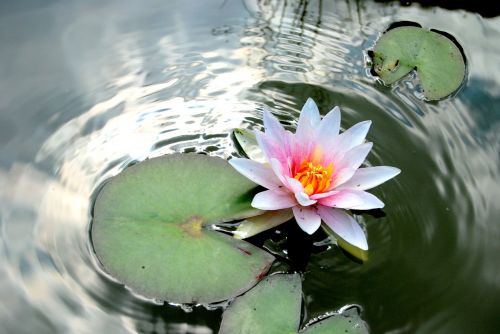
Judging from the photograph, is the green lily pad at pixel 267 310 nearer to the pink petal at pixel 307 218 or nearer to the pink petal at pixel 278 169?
the pink petal at pixel 307 218

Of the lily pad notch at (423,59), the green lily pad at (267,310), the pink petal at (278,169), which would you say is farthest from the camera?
the lily pad notch at (423,59)

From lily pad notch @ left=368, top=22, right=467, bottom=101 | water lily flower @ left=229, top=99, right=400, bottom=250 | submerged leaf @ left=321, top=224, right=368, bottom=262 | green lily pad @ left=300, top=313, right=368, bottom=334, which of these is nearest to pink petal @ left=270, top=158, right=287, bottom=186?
water lily flower @ left=229, top=99, right=400, bottom=250

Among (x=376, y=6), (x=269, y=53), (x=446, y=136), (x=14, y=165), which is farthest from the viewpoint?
(x=376, y=6)

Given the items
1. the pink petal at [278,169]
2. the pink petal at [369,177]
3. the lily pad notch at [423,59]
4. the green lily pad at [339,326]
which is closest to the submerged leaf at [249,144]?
the pink petal at [278,169]

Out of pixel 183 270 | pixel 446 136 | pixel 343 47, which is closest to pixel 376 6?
pixel 343 47

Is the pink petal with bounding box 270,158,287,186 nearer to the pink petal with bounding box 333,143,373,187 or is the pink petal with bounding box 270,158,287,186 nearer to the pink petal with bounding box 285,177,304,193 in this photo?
the pink petal with bounding box 285,177,304,193

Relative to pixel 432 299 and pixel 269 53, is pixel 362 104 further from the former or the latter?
pixel 432 299

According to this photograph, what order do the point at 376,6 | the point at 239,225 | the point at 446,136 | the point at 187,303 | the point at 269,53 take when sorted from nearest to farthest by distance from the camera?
the point at 187,303 → the point at 239,225 → the point at 446,136 → the point at 269,53 → the point at 376,6
